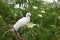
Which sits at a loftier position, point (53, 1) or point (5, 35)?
point (5, 35)

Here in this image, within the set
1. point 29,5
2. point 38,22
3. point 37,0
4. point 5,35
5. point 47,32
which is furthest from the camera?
point 37,0

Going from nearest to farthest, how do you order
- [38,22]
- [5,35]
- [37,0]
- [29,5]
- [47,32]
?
[5,35] → [47,32] → [38,22] → [29,5] → [37,0]

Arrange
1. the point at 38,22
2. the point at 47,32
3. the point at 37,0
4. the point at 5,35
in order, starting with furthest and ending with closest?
the point at 37,0 → the point at 38,22 → the point at 47,32 → the point at 5,35

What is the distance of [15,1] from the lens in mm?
2902

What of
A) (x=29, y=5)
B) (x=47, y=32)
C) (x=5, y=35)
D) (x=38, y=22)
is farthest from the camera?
(x=29, y=5)

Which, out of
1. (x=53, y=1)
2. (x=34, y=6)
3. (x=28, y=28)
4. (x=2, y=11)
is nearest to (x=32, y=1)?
(x=34, y=6)

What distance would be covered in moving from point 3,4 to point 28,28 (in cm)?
49

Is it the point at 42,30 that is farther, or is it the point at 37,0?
the point at 37,0

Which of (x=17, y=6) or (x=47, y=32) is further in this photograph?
(x=17, y=6)

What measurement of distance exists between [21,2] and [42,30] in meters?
0.65

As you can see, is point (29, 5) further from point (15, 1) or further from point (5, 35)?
point (5, 35)

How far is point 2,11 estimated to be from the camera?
2518 mm

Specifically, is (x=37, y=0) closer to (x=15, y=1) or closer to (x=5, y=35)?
(x=15, y=1)

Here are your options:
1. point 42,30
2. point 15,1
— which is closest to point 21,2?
point 15,1
